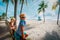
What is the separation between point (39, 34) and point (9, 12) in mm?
1144

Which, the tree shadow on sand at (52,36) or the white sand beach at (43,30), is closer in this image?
the white sand beach at (43,30)

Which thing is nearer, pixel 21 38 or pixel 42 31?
pixel 21 38

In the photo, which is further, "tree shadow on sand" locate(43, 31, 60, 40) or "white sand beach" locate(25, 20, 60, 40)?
"tree shadow on sand" locate(43, 31, 60, 40)

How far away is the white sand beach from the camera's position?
5.15 meters

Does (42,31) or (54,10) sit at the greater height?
(54,10)

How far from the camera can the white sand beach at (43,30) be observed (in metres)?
5.15

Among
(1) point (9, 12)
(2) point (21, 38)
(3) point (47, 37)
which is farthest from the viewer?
(3) point (47, 37)

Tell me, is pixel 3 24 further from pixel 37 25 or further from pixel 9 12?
pixel 37 25

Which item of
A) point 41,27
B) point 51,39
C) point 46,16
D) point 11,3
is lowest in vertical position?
point 51,39

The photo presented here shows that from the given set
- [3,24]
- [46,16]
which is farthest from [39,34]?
[3,24]

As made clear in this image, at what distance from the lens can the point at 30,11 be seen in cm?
502

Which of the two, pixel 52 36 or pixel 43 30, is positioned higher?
pixel 43 30

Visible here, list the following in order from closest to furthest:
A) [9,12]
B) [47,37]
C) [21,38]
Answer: [21,38]
[9,12]
[47,37]

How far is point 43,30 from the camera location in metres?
5.25
